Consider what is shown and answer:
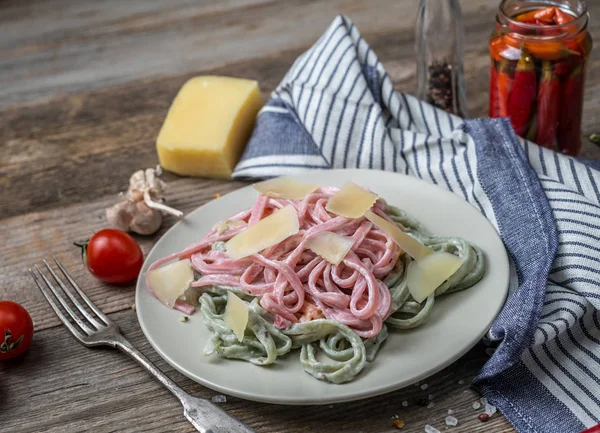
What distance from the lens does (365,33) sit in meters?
4.12

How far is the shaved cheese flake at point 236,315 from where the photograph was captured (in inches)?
85.5

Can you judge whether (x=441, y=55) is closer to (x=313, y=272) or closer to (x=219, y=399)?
(x=313, y=272)

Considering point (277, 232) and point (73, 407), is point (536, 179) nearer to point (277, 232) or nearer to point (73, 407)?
point (277, 232)

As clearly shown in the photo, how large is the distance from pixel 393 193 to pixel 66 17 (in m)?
2.96

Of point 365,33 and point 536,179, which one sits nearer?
point 536,179

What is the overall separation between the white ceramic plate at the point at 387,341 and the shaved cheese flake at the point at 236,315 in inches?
3.9

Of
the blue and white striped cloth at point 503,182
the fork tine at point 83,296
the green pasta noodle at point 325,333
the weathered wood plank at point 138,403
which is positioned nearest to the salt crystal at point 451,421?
the weathered wood plank at point 138,403

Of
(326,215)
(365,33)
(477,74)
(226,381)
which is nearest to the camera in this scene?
(226,381)

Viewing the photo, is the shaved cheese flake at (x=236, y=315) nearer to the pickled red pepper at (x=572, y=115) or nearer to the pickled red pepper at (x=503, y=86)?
the pickled red pepper at (x=503, y=86)

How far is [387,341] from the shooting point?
2.21 meters

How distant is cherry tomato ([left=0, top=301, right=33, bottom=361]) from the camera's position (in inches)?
94.7

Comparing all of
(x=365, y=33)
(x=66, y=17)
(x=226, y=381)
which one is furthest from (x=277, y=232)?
(x=66, y=17)

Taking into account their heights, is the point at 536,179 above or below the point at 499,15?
below

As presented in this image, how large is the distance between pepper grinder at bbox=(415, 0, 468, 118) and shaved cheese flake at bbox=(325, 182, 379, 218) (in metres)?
0.99
